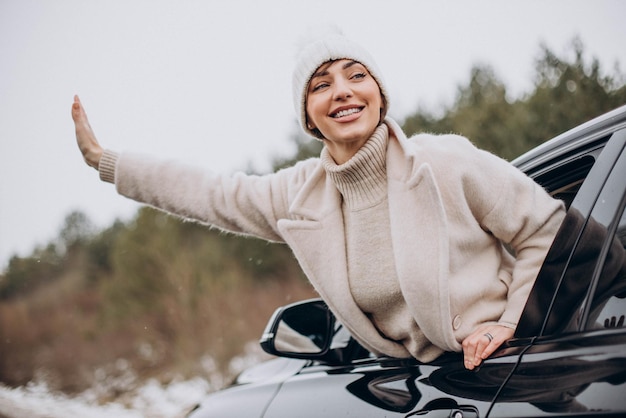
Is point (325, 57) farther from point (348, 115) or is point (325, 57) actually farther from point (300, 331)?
point (300, 331)

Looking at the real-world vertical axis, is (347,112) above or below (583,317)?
above

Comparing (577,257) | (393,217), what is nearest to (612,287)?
(577,257)

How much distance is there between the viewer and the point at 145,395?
30.6ft

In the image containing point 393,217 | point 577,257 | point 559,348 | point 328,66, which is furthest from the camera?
point 328,66

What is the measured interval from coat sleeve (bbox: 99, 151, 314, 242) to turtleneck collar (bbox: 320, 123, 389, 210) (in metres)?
0.35

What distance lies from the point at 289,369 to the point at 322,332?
245 millimetres

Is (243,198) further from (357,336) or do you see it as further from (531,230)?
(531,230)

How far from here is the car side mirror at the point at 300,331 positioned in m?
2.21

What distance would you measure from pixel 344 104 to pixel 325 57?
184mm

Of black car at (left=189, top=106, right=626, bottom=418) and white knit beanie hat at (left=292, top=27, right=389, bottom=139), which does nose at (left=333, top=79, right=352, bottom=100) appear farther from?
black car at (left=189, top=106, right=626, bottom=418)

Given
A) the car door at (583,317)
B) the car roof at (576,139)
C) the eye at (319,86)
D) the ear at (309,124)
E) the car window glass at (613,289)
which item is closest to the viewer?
the car door at (583,317)

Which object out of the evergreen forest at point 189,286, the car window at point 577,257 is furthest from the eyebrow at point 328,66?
the evergreen forest at point 189,286

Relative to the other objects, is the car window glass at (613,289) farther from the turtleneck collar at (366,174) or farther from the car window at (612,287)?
the turtleneck collar at (366,174)

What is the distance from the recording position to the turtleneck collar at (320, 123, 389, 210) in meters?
1.97
